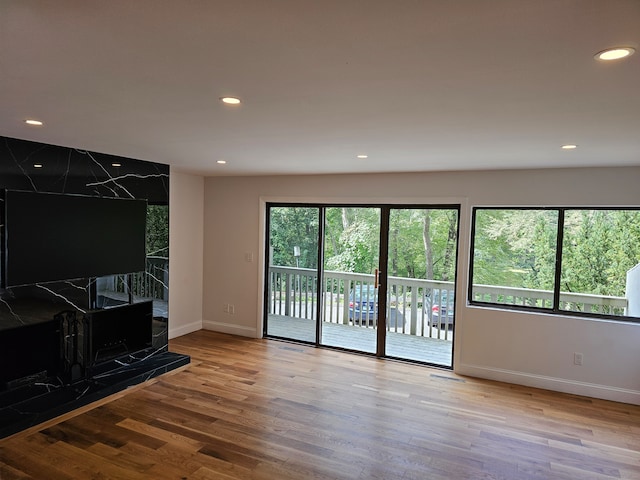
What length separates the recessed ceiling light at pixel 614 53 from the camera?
4.38 feet

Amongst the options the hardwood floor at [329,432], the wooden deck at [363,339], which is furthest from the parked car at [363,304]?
the hardwood floor at [329,432]

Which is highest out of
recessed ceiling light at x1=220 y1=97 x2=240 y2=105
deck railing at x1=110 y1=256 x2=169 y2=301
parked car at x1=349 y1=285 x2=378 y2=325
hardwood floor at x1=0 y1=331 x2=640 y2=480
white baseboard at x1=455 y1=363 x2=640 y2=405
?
recessed ceiling light at x1=220 y1=97 x2=240 y2=105

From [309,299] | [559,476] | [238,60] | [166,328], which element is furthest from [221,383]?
[238,60]

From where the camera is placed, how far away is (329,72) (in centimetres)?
162

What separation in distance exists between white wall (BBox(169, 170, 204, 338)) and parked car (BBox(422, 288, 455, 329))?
3281mm

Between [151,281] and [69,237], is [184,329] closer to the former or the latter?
[151,281]

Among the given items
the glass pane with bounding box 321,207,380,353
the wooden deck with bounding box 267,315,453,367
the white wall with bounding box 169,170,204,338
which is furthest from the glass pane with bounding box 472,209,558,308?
the white wall with bounding box 169,170,204,338

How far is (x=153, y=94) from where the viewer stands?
1.97 metres

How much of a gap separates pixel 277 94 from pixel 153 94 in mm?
621

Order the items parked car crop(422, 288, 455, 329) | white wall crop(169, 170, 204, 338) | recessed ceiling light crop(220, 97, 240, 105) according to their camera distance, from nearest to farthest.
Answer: recessed ceiling light crop(220, 97, 240, 105), parked car crop(422, 288, 455, 329), white wall crop(169, 170, 204, 338)

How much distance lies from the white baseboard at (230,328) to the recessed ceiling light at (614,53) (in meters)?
5.07

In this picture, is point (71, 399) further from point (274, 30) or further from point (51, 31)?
point (274, 30)

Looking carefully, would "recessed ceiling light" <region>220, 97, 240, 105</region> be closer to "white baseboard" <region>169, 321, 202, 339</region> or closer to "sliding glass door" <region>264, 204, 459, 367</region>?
"sliding glass door" <region>264, 204, 459, 367</region>

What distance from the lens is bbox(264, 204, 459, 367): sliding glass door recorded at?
4.81 metres
